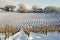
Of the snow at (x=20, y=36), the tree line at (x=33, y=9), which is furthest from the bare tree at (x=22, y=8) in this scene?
the snow at (x=20, y=36)

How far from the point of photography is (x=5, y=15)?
1.45m

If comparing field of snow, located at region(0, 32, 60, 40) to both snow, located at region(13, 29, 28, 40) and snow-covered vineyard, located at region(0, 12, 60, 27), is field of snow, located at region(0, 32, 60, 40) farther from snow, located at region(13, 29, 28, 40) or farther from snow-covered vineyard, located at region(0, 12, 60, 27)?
snow-covered vineyard, located at region(0, 12, 60, 27)

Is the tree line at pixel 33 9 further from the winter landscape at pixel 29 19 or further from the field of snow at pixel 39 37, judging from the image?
the field of snow at pixel 39 37

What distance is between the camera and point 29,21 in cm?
149

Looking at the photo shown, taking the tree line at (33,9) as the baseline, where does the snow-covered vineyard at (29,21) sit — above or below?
below

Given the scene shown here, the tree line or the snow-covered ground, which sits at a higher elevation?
the tree line

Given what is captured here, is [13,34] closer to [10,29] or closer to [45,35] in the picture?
[10,29]

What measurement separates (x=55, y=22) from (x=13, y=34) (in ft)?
1.68

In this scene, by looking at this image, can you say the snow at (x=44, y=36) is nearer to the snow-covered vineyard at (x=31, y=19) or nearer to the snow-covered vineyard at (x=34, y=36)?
the snow-covered vineyard at (x=34, y=36)

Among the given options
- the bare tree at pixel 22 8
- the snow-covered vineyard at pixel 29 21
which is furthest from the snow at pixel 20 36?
the bare tree at pixel 22 8

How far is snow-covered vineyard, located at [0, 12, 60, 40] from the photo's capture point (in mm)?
1448

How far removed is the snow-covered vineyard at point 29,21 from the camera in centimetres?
145

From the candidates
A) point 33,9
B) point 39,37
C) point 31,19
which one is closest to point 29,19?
point 31,19

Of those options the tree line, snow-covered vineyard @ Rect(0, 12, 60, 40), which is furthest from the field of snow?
the tree line
